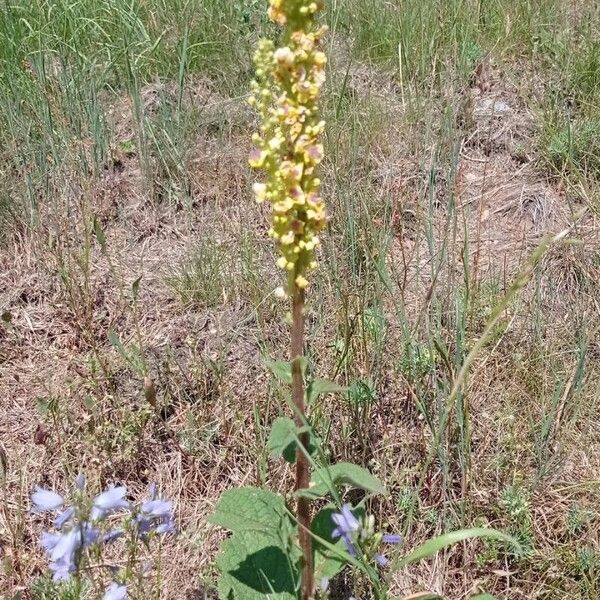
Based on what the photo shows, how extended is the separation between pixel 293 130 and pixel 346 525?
0.75 metres

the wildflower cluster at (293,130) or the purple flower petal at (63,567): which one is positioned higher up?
the wildflower cluster at (293,130)

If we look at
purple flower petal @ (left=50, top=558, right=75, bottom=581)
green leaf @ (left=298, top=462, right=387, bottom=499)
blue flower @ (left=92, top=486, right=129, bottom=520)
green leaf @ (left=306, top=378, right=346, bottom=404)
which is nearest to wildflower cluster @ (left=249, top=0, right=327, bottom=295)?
green leaf @ (left=306, top=378, right=346, bottom=404)

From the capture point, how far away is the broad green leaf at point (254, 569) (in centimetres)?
163

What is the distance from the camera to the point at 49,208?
Result: 2818mm

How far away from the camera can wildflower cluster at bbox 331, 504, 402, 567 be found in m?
1.39

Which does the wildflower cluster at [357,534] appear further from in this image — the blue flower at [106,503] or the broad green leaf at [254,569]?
the blue flower at [106,503]

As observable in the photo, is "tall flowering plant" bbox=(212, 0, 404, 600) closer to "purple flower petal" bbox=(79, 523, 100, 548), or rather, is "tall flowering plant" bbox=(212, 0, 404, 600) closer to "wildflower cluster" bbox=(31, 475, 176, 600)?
"wildflower cluster" bbox=(31, 475, 176, 600)

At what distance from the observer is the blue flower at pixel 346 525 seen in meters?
1.45

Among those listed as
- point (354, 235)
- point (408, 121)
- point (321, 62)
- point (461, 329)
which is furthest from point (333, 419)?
point (408, 121)

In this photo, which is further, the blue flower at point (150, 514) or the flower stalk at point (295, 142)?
the blue flower at point (150, 514)

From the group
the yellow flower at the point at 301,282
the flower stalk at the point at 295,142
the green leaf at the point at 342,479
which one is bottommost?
the green leaf at the point at 342,479

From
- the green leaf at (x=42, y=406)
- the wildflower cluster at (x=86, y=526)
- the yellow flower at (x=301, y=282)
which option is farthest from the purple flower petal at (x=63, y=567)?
the green leaf at (x=42, y=406)

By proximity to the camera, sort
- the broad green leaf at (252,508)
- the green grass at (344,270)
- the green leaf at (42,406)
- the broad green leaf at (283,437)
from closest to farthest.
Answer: the broad green leaf at (283,437) → the broad green leaf at (252,508) → the green grass at (344,270) → the green leaf at (42,406)

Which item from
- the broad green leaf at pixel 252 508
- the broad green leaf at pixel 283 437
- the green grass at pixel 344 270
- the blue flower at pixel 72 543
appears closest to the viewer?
the blue flower at pixel 72 543
